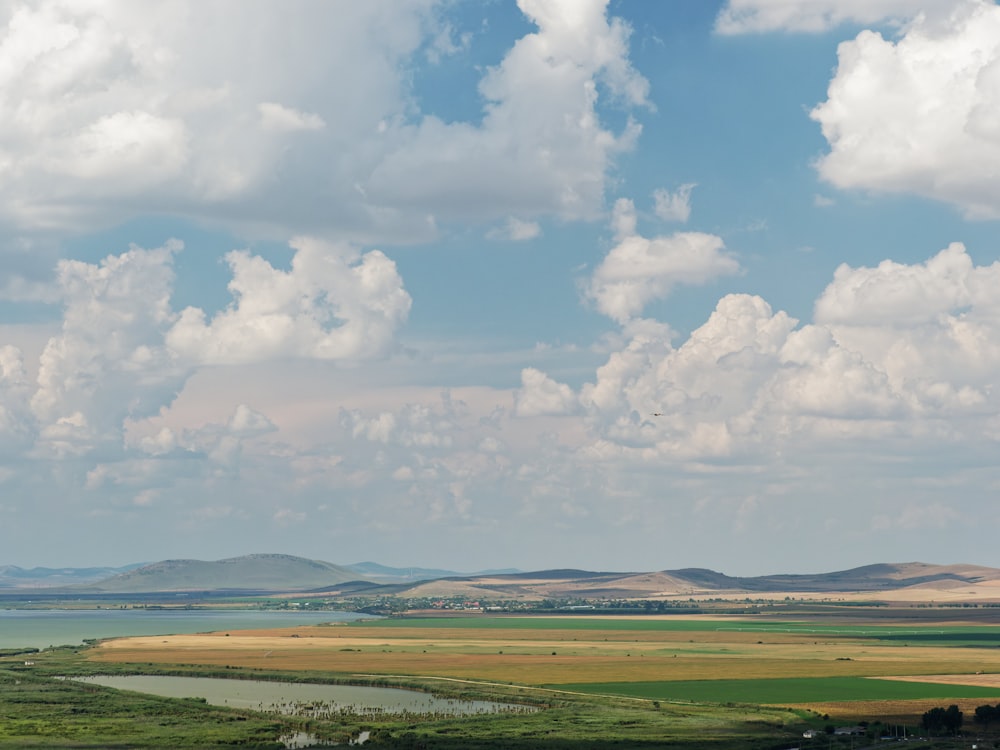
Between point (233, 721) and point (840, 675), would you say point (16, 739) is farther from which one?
point (840, 675)

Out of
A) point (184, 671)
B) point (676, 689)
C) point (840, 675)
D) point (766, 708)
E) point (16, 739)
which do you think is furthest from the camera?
point (184, 671)

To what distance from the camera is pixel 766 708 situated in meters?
132

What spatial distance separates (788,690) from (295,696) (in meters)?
57.1

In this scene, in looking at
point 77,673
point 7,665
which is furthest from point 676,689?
point 7,665

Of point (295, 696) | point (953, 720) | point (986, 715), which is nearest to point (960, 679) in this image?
point (986, 715)

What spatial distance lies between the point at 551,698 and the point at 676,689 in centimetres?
1945

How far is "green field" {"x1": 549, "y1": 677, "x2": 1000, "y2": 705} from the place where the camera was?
13975 cm

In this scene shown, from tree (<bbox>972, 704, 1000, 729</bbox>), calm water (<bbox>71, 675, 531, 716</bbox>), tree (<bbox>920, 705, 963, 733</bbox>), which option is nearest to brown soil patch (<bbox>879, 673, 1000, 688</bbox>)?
tree (<bbox>972, 704, 1000, 729</bbox>)

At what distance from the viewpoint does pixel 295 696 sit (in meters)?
146

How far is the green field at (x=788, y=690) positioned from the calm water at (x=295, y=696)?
20.1 meters

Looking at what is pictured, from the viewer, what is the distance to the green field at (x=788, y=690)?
140m

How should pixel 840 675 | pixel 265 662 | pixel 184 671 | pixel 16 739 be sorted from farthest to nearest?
pixel 265 662, pixel 184 671, pixel 840 675, pixel 16 739

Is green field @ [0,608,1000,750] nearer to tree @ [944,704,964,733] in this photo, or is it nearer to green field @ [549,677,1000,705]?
green field @ [549,677,1000,705]

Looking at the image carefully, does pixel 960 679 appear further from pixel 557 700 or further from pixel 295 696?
pixel 295 696
